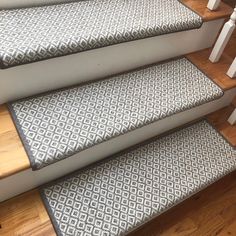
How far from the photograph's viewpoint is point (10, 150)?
0.92 metres

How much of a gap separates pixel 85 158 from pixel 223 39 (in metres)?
0.94

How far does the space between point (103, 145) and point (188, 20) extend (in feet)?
2.36

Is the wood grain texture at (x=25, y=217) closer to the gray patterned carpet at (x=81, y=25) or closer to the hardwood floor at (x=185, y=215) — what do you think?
the hardwood floor at (x=185, y=215)

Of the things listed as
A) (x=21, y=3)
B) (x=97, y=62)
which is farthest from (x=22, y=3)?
(x=97, y=62)

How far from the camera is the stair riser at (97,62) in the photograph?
103 centimetres

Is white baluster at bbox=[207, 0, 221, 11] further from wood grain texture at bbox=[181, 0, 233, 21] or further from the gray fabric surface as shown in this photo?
the gray fabric surface

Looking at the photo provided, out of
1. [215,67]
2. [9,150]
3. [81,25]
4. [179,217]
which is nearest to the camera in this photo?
[9,150]

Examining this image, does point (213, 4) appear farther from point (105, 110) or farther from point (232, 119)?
point (105, 110)

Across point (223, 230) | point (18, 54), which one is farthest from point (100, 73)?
point (223, 230)

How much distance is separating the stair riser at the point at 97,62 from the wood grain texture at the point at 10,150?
0.36 feet

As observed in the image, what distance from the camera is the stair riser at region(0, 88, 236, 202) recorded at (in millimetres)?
970

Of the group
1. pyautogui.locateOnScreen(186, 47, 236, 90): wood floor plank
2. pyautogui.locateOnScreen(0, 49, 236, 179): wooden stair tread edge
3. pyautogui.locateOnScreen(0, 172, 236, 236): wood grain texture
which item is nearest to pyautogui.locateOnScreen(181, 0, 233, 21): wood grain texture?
pyautogui.locateOnScreen(186, 47, 236, 90): wood floor plank

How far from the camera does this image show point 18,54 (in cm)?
93

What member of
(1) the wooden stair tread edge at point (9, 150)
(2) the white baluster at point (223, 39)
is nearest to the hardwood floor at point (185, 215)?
(1) the wooden stair tread edge at point (9, 150)
